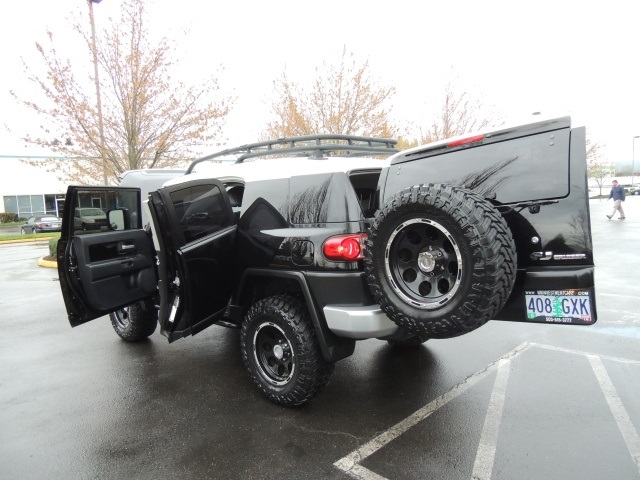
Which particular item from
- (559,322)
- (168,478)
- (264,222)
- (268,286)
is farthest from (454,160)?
(168,478)

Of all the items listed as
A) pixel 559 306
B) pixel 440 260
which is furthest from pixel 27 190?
pixel 559 306

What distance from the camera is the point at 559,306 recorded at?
2525 mm

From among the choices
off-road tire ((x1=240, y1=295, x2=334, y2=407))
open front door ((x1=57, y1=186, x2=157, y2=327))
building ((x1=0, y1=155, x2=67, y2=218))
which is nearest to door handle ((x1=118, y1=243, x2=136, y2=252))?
open front door ((x1=57, y1=186, x2=157, y2=327))

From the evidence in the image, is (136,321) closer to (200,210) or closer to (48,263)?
(200,210)

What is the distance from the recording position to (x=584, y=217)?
95.7 inches

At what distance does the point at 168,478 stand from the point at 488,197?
8.67ft

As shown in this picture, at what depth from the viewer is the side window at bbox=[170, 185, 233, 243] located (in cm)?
339

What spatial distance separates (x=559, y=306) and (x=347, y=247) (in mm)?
1368

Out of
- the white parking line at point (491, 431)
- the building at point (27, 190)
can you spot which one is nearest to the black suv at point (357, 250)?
the white parking line at point (491, 431)

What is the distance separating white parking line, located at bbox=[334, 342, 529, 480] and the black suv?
0.59m

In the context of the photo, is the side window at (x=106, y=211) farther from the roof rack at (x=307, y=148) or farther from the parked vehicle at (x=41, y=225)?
the parked vehicle at (x=41, y=225)

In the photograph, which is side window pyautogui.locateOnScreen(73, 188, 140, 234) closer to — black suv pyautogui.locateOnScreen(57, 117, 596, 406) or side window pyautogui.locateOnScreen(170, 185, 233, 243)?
black suv pyautogui.locateOnScreen(57, 117, 596, 406)

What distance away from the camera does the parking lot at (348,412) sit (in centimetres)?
261

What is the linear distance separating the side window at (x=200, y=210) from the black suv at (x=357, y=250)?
0.01 m
